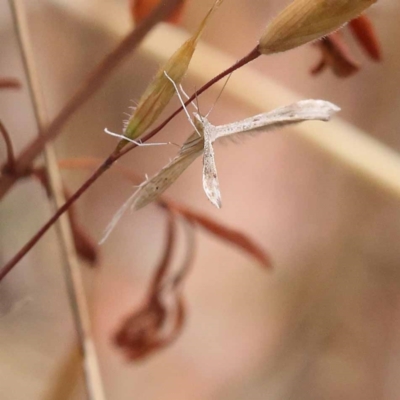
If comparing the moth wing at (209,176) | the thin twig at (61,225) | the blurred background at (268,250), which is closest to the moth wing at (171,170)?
the moth wing at (209,176)

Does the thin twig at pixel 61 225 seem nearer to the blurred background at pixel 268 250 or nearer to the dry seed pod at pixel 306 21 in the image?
the dry seed pod at pixel 306 21

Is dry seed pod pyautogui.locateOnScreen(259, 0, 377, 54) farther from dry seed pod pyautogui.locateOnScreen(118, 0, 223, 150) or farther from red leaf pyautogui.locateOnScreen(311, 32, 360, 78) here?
red leaf pyautogui.locateOnScreen(311, 32, 360, 78)

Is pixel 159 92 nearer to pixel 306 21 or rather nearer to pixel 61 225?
pixel 306 21

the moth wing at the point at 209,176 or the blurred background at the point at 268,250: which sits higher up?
the blurred background at the point at 268,250

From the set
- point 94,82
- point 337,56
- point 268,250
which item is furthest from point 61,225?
point 268,250

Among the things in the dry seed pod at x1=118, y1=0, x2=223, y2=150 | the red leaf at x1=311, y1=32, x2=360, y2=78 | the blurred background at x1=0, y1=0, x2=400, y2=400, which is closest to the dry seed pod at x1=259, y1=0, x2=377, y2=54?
the dry seed pod at x1=118, y1=0, x2=223, y2=150

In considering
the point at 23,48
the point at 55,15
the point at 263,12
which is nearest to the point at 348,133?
the point at 263,12
